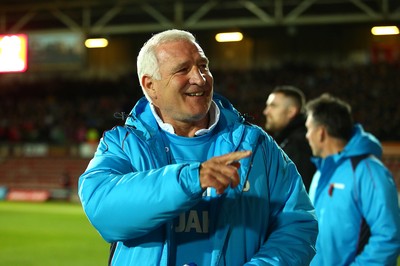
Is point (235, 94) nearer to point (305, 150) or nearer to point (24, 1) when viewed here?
point (24, 1)

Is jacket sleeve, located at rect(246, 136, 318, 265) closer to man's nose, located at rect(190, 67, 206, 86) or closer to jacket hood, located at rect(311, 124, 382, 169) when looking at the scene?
man's nose, located at rect(190, 67, 206, 86)

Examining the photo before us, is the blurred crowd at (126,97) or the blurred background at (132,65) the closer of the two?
the blurred background at (132,65)

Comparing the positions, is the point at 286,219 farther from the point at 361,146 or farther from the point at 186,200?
the point at 361,146

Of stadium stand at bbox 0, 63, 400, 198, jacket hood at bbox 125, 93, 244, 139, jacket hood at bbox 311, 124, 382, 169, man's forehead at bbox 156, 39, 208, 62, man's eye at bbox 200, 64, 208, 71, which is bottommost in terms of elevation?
jacket hood at bbox 311, 124, 382, 169

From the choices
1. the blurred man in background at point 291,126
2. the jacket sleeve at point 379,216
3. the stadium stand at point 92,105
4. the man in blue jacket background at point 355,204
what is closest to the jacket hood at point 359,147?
the man in blue jacket background at point 355,204

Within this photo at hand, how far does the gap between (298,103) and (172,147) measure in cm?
295

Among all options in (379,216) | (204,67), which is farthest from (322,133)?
(204,67)

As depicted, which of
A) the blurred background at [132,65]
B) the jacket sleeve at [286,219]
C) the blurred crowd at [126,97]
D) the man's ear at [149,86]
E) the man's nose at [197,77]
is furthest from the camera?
the blurred crowd at [126,97]

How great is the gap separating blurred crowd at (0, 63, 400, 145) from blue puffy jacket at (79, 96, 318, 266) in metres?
21.8

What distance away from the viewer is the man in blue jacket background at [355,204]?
3494 millimetres

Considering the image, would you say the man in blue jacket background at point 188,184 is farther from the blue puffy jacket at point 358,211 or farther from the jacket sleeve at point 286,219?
the blue puffy jacket at point 358,211

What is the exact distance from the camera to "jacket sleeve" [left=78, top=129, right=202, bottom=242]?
6.66 ft

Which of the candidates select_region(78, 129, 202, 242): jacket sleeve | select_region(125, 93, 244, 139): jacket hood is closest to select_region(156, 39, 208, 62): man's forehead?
select_region(125, 93, 244, 139): jacket hood

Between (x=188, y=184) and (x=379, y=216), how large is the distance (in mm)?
1791
